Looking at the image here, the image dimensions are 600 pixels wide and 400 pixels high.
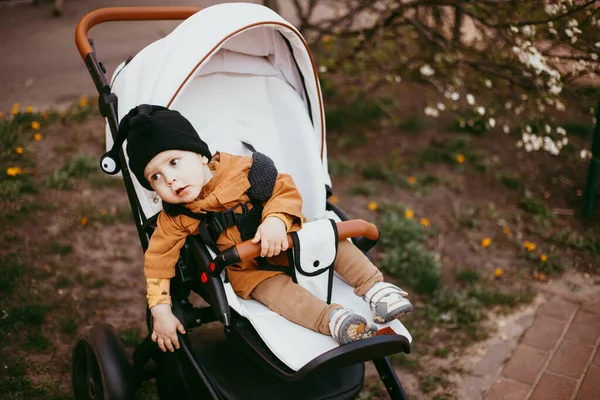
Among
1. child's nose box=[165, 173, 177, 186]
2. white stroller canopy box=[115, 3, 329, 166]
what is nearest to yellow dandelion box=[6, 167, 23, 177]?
white stroller canopy box=[115, 3, 329, 166]

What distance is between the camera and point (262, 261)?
2.46 m

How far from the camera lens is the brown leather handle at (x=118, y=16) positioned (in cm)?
276

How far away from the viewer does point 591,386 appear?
3137 mm

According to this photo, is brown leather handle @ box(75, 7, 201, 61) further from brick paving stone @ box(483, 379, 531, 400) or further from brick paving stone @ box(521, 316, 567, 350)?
brick paving stone @ box(521, 316, 567, 350)

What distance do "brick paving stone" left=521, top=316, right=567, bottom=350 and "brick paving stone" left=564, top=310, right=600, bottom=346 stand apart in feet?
0.18

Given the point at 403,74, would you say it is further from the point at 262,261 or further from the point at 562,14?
the point at 262,261

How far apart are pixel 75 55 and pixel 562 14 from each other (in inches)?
175

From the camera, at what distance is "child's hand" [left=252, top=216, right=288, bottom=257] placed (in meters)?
2.23

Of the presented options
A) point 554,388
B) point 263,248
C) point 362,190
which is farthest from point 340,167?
point 263,248

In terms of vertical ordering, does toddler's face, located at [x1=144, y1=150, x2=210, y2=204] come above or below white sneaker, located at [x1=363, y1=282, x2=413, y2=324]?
above

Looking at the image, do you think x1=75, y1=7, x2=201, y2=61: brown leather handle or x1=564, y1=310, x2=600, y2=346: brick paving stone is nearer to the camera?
x1=75, y1=7, x2=201, y2=61: brown leather handle

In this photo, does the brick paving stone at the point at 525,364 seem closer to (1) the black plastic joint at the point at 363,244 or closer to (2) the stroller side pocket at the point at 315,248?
(1) the black plastic joint at the point at 363,244

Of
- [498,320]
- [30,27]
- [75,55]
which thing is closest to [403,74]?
[498,320]

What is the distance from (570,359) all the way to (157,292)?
225cm
